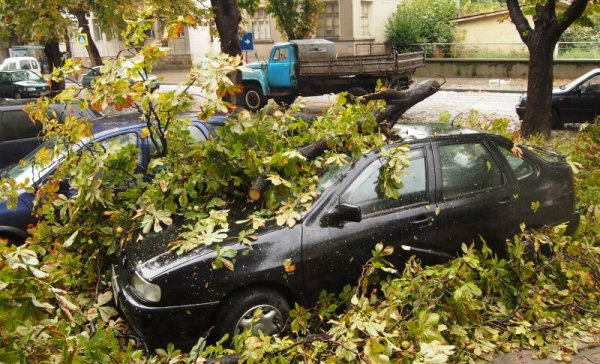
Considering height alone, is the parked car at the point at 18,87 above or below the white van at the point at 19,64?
below

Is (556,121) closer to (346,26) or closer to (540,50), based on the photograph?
(540,50)

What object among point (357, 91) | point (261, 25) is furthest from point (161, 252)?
point (261, 25)

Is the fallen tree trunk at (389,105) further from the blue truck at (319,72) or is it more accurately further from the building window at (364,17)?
the building window at (364,17)

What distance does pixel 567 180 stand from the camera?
5.14 metres

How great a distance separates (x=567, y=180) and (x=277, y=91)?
1315 centimetres

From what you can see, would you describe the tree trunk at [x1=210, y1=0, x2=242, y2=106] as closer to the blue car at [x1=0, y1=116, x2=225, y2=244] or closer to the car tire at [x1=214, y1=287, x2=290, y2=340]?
the blue car at [x1=0, y1=116, x2=225, y2=244]

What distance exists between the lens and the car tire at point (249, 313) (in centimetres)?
378

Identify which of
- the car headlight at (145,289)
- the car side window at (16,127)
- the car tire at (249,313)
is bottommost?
the car tire at (249,313)

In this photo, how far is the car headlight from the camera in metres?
3.70

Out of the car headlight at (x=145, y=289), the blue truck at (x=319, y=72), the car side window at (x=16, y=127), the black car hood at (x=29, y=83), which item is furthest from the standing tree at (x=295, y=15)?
the car headlight at (x=145, y=289)

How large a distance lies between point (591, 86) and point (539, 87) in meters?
3.47

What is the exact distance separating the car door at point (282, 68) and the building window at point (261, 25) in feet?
45.3

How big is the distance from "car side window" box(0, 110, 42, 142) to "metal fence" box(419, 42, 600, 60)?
68.1ft

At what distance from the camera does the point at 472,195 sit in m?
4.54
